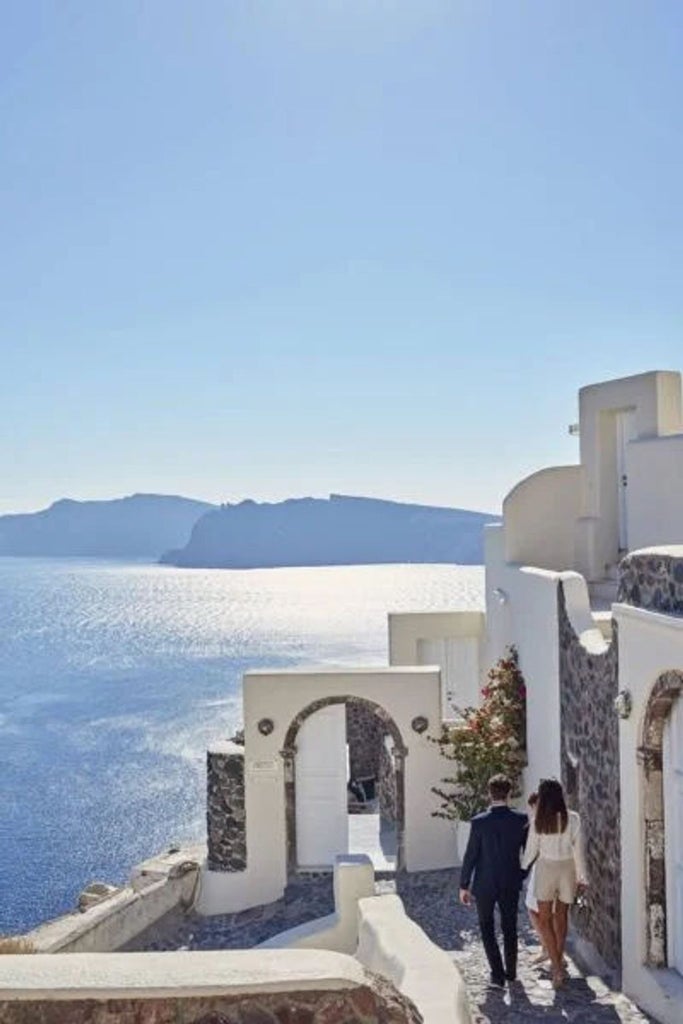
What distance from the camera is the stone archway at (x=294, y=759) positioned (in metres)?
13.7

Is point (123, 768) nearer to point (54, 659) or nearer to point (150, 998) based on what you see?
point (54, 659)

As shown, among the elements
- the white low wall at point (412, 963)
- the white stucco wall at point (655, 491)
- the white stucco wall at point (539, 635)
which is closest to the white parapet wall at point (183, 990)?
the white low wall at point (412, 963)

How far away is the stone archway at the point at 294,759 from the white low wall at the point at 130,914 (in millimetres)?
1640

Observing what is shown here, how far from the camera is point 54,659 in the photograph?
91.3 metres

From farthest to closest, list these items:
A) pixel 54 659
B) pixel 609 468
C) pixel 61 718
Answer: pixel 54 659
pixel 61 718
pixel 609 468

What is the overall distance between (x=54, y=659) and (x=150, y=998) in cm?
9181

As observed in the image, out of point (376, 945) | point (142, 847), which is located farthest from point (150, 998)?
point (142, 847)

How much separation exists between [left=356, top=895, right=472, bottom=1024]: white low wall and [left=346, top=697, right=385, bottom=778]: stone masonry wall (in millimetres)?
12058

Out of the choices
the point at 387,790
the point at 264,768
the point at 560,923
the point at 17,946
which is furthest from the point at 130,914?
the point at 560,923

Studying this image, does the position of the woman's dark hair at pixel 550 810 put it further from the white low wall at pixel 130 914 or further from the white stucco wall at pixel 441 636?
the white stucco wall at pixel 441 636

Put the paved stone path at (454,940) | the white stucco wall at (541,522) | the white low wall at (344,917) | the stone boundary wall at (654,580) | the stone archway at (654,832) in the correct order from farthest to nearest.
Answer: the white stucco wall at (541,522), the white low wall at (344,917), the stone archway at (654,832), the paved stone path at (454,940), the stone boundary wall at (654,580)

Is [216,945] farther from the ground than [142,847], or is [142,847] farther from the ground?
[216,945]

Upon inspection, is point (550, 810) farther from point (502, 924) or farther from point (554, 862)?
point (502, 924)

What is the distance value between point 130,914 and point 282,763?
9.91 ft
